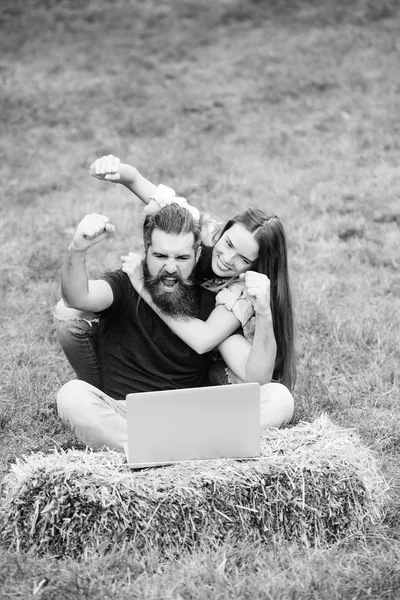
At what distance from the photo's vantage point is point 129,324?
3.74 meters

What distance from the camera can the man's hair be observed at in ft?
11.6

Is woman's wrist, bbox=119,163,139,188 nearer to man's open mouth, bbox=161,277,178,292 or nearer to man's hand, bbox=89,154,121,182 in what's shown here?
man's hand, bbox=89,154,121,182

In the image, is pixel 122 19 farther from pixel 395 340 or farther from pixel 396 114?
pixel 395 340

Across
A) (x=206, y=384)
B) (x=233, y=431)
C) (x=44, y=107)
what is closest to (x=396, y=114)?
(x=44, y=107)

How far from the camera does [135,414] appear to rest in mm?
3020

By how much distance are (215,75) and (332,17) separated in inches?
83.8

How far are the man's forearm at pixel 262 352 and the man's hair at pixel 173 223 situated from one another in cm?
45

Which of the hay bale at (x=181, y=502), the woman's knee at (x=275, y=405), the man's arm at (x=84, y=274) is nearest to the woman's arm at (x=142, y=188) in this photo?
the man's arm at (x=84, y=274)

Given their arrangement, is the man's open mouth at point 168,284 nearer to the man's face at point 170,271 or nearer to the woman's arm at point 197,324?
the man's face at point 170,271

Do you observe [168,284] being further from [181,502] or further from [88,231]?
[181,502]

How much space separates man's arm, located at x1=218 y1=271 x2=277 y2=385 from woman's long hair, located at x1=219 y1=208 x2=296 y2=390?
0.53 ft

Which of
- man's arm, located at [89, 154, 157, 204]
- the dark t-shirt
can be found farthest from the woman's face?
man's arm, located at [89, 154, 157, 204]

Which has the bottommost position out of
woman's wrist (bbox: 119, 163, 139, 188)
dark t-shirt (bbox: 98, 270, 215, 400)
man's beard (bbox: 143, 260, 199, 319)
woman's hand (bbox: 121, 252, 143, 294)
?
dark t-shirt (bbox: 98, 270, 215, 400)

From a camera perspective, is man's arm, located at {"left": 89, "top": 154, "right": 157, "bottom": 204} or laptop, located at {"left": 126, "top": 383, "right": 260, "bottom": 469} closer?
laptop, located at {"left": 126, "top": 383, "right": 260, "bottom": 469}
